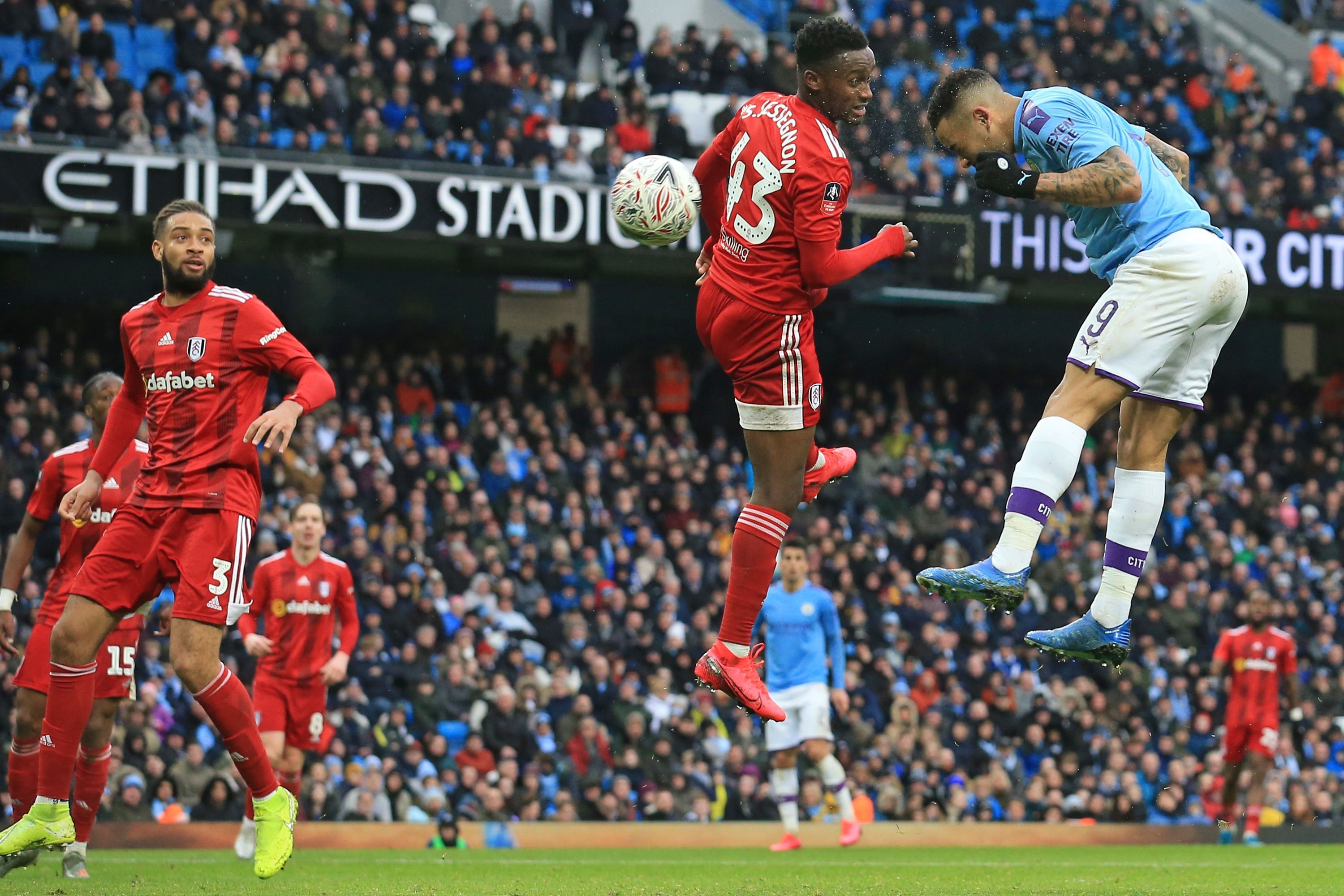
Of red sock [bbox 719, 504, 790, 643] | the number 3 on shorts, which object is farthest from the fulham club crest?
the number 3 on shorts

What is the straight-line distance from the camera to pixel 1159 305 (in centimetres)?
643

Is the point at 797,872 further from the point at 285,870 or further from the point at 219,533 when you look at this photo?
the point at 219,533

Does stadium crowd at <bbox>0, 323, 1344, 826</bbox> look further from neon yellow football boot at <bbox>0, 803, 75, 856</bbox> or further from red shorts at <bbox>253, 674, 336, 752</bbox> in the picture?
neon yellow football boot at <bbox>0, 803, 75, 856</bbox>

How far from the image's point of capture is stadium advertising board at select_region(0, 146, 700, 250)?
16688mm

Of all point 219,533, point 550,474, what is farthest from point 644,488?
point 219,533

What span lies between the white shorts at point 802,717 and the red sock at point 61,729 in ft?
22.7

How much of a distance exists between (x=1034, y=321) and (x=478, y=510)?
34.5 feet

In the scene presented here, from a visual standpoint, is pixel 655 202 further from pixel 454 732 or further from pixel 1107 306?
pixel 454 732

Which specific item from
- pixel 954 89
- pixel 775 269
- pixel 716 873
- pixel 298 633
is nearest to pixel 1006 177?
pixel 954 89

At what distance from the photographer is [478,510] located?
17688mm

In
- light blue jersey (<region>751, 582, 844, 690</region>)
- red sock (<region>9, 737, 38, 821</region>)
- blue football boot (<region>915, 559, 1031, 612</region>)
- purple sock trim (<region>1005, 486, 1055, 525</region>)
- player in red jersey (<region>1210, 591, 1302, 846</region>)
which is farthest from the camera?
player in red jersey (<region>1210, 591, 1302, 846</region>)

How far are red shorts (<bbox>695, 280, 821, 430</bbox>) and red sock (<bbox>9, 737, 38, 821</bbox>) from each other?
4.85 m

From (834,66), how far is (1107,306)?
61.7 inches

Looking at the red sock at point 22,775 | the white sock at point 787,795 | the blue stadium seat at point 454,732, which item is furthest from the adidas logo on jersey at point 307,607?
the white sock at point 787,795
